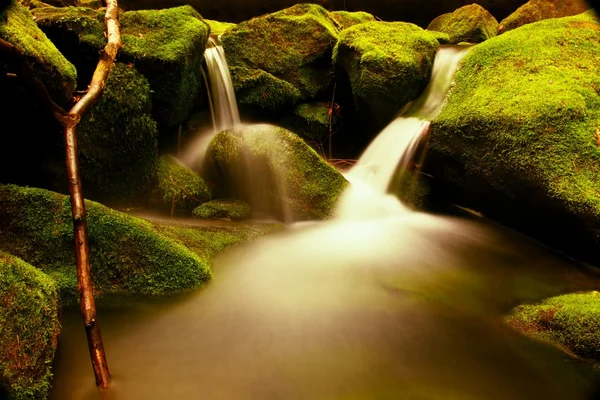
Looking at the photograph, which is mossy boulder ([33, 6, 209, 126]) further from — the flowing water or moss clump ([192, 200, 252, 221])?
the flowing water

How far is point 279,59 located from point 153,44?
9.01ft

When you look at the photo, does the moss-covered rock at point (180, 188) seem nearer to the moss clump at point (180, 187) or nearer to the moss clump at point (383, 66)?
the moss clump at point (180, 187)

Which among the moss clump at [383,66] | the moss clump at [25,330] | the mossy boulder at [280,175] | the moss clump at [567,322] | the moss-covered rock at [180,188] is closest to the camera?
the moss clump at [25,330]

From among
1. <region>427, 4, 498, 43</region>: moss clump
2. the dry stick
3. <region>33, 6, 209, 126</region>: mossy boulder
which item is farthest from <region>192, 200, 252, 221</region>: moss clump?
<region>427, 4, 498, 43</region>: moss clump

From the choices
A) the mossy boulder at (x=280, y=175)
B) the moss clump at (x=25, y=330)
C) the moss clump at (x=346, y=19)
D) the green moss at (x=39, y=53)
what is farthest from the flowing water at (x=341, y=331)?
the moss clump at (x=346, y=19)

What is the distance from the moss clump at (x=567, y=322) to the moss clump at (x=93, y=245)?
8.76 ft

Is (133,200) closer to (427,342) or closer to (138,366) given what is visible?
(138,366)

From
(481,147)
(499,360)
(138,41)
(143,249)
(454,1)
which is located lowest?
(499,360)

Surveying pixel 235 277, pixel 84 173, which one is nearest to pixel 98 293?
pixel 235 277

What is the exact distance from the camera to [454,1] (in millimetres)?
13742

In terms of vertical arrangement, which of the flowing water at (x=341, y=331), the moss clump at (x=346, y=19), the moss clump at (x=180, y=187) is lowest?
the flowing water at (x=341, y=331)

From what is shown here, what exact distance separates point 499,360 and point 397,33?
20.3ft

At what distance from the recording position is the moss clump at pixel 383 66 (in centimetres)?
631

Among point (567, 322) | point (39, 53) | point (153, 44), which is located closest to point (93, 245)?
point (39, 53)
